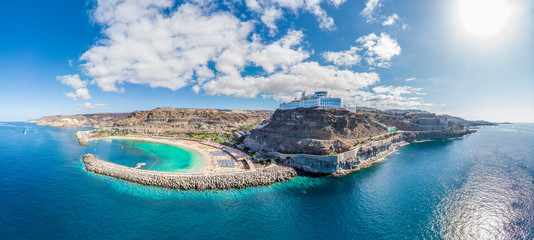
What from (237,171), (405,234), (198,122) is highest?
(198,122)

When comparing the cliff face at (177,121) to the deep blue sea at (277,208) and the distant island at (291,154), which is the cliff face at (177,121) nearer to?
the distant island at (291,154)

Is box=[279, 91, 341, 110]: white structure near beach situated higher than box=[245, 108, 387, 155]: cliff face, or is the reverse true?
box=[279, 91, 341, 110]: white structure near beach

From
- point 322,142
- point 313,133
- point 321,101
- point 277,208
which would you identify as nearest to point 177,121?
point 321,101

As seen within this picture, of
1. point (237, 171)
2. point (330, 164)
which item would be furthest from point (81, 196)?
point (330, 164)

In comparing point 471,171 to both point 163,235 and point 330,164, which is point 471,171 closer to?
point 330,164

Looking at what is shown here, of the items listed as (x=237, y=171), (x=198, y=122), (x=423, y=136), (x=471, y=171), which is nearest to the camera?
→ (x=237, y=171)

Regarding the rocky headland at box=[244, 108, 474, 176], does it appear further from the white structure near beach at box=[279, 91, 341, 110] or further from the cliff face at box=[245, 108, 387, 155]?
the white structure near beach at box=[279, 91, 341, 110]

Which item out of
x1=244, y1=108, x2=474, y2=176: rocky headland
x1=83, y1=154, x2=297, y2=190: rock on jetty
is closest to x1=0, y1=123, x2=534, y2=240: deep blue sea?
x1=83, y1=154, x2=297, y2=190: rock on jetty

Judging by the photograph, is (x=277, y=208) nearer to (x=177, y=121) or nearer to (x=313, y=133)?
(x=313, y=133)
